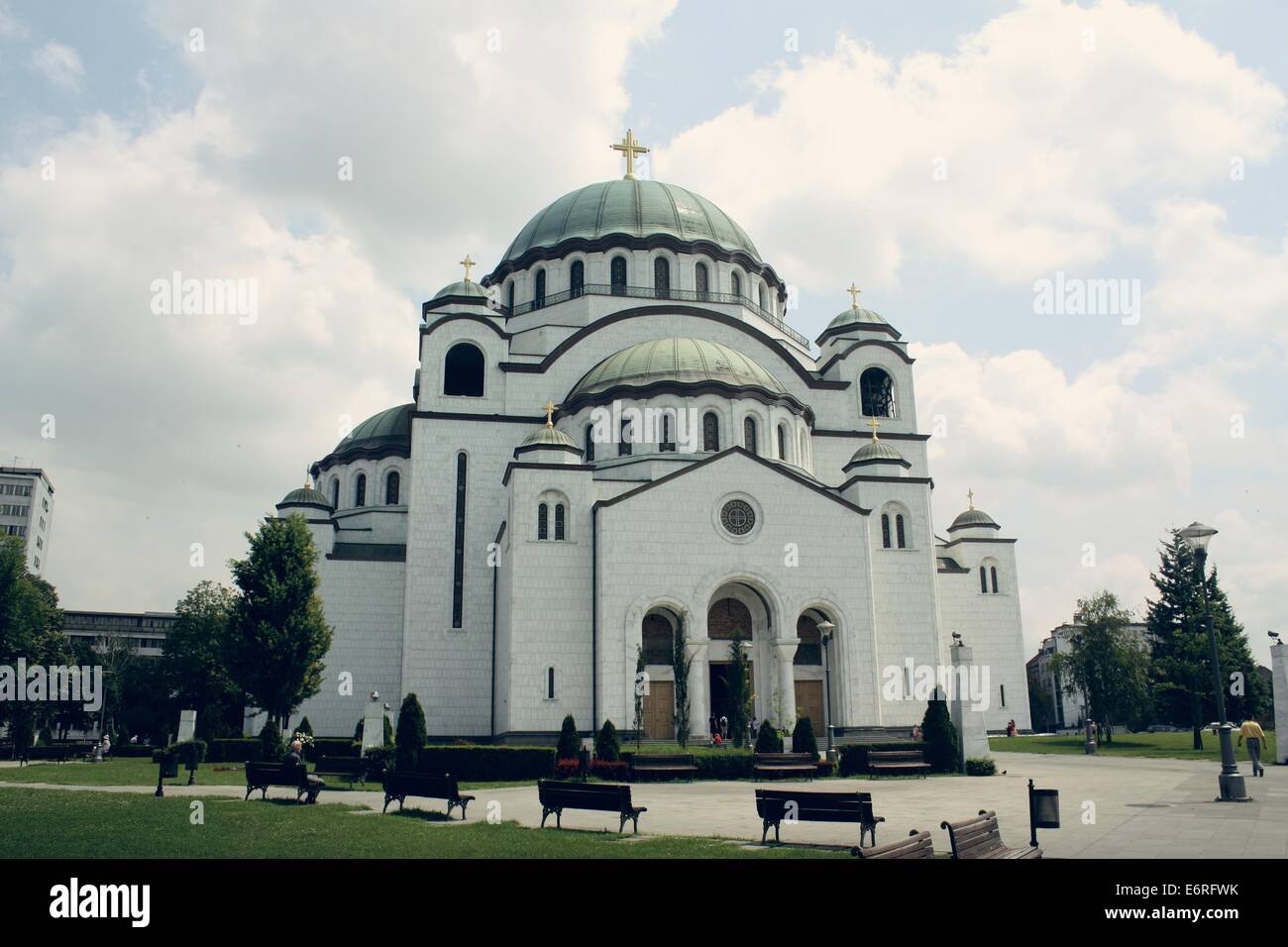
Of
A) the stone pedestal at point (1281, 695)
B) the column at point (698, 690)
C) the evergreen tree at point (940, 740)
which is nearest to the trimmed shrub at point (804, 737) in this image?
the evergreen tree at point (940, 740)

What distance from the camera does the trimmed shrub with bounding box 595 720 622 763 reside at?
76.4 feet

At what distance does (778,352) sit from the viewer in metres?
38.4

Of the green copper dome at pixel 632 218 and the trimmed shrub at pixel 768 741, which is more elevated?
the green copper dome at pixel 632 218

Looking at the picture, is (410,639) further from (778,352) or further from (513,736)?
(778,352)

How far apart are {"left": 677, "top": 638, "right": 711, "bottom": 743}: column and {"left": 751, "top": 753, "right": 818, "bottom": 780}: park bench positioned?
5960 mm

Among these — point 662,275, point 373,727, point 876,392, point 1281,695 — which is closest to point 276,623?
point 373,727

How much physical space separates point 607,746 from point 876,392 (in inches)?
860

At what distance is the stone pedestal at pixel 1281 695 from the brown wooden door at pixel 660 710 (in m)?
16.1

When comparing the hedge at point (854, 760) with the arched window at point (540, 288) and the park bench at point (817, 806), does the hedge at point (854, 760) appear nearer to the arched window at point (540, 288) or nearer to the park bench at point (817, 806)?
the park bench at point (817, 806)

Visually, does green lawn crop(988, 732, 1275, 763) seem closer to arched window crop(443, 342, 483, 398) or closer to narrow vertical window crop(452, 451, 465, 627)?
narrow vertical window crop(452, 451, 465, 627)

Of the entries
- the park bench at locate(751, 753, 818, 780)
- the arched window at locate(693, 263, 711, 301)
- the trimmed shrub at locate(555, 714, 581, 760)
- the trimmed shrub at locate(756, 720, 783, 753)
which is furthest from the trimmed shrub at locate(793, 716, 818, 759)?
the arched window at locate(693, 263, 711, 301)

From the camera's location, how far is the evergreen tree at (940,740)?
23203 mm

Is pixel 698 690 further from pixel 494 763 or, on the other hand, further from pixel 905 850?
pixel 905 850
